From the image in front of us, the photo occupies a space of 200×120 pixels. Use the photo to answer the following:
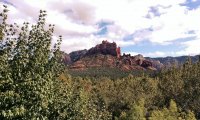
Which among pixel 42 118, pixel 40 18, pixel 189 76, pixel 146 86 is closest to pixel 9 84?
pixel 42 118

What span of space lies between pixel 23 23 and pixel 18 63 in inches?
104

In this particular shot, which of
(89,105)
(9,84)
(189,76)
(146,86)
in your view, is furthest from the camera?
(146,86)

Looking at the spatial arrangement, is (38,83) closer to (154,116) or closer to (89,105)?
(89,105)

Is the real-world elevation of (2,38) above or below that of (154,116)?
above

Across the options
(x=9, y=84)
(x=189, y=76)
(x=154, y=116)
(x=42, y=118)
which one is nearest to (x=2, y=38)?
(x=9, y=84)

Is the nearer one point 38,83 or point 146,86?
point 38,83

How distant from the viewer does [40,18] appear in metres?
23.6

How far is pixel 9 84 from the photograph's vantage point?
68.1 feet

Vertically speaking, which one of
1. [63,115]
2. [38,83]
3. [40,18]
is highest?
[40,18]

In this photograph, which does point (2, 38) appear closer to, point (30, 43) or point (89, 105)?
point (30, 43)

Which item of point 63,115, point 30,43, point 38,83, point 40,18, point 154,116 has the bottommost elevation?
point 154,116

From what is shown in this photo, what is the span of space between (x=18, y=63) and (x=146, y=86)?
10979cm

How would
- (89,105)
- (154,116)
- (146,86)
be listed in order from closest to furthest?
(89,105) < (154,116) < (146,86)

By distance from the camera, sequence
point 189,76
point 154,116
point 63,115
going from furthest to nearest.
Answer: point 189,76 → point 154,116 → point 63,115
